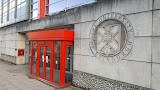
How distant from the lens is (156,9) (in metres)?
4.76

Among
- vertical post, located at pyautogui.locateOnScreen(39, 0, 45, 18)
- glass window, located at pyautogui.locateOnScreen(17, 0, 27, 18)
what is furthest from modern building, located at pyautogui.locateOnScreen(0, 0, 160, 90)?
glass window, located at pyautogui.locateOnScreen(17, 0, 27, 18)

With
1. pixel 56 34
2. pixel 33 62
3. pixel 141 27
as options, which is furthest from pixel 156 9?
pixel 33 62

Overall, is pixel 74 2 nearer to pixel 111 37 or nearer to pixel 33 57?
pixel 111 37

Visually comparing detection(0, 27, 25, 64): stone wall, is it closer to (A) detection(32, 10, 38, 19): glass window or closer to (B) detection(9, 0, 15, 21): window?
(B) detection(9, 0, 15, 21): window

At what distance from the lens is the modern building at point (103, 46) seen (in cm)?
497

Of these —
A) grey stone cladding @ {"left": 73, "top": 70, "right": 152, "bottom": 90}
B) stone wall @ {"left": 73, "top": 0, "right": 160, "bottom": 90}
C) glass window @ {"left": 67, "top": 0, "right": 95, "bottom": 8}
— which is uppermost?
glass window @ {"left": 67, "top": 0, "right": 95, "bottom": 8}

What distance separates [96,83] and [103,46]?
1670mm

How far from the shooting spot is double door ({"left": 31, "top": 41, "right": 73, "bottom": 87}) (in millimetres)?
7809

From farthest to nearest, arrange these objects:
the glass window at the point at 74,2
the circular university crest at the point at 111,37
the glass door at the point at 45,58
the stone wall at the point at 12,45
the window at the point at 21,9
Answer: the stone wall at the point at 12,45, the window at the point at 21,9, the glass window at the point at 74,2, the glass door at the point at 45,58, the circular university crest at the point at 111,37

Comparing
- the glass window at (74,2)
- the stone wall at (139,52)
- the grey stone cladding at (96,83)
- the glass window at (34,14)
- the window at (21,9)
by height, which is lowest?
the grey stone cladding at (96,83)

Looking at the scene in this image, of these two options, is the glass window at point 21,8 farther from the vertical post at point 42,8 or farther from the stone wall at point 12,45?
the vertical post at point 42,8

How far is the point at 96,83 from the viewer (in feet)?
22.0

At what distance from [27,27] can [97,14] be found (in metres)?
8.90

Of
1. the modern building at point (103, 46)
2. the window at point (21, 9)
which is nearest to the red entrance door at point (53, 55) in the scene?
the modern building at point (103, 46)
